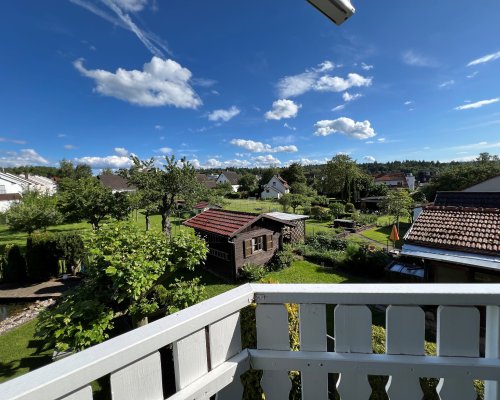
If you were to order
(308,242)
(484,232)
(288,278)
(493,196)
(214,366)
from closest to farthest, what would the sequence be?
1. (214,366)
2. (484,232)
3. (493,196)
4. (288,278)
5. (308,242)

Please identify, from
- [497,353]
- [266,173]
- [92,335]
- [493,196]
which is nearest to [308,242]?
[493,196]

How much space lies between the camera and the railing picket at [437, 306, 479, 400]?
3.61 feet

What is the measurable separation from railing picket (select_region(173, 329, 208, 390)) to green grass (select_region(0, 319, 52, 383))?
7.86m

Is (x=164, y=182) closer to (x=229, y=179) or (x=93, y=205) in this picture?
(x=93, y=205)

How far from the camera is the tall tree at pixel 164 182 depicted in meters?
18.3

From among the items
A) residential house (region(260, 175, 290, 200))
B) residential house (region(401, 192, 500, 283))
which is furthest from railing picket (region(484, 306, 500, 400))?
residential house (region(260, 175, 290, 200))

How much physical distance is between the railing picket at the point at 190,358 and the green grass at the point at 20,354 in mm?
7863

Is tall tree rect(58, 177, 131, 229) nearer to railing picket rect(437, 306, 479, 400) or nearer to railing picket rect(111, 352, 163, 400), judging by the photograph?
railing picket rect(111, 352, 163, 400)

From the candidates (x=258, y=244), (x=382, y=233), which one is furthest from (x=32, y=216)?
(x=382, y=233)

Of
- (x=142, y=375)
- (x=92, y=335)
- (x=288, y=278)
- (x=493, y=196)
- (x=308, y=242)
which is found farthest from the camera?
(x=308, y=242)

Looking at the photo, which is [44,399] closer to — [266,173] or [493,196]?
[493,196]

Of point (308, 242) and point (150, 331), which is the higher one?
point (150, 331)

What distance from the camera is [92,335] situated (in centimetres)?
385

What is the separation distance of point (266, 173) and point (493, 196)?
56.2 m
